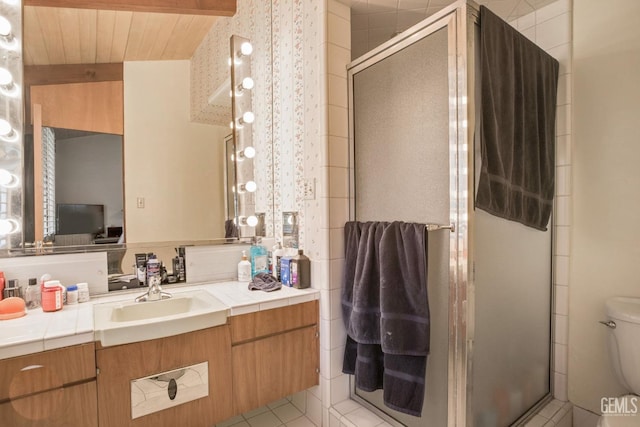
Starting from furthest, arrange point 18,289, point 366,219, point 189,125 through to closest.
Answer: point 189,125
point 366,219
point 18,289

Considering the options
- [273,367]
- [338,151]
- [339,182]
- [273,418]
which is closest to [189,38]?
[338,151]

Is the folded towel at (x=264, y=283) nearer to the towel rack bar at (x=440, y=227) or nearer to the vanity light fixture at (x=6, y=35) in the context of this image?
the towel rack bar at (x=440, y=227)

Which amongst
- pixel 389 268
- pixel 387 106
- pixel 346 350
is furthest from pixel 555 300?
pixel 387 106

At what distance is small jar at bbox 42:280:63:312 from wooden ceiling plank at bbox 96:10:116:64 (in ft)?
3.63

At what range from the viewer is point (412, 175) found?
A: 4.65 feet

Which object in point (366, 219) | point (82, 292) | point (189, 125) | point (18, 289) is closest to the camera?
point (18, 289)

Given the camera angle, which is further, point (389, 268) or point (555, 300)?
point (555, 300)

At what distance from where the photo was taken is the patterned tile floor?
5.81 feet

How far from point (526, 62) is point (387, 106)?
26.4 inches

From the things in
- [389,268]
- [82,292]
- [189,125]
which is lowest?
[82,292]

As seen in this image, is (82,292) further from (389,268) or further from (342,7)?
(342,7)

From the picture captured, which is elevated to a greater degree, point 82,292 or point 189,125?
point 189,125

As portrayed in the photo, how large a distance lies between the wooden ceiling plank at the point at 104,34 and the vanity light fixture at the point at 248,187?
0.95 m

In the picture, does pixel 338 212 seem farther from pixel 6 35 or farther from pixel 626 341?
pixel 6 35
